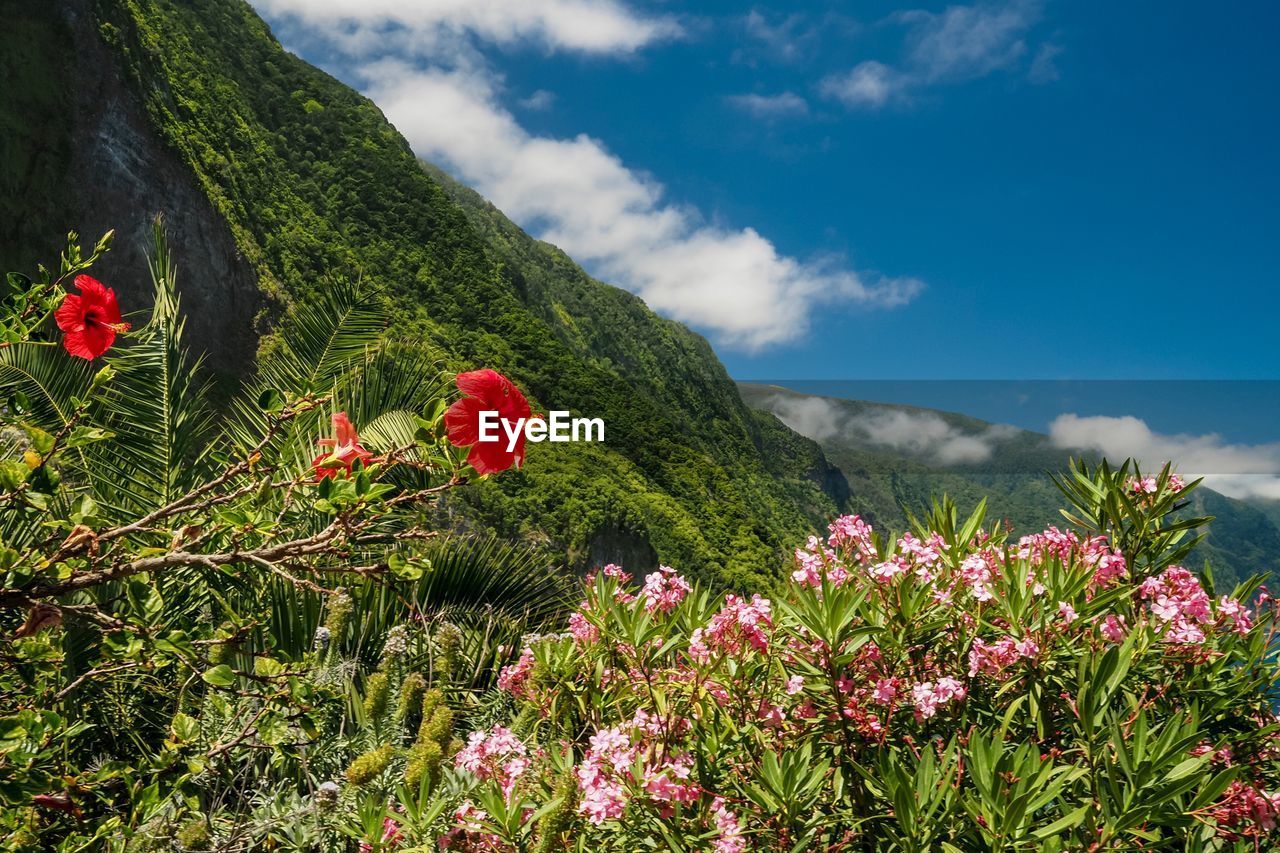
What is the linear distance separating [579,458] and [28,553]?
50.9 metres

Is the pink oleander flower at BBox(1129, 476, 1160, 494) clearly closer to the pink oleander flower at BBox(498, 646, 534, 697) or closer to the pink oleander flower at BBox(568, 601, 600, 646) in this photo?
the pink oleander flower at BBox(568, 601, 600, 646)

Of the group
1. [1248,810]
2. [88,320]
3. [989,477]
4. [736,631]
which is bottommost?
[1248,810]

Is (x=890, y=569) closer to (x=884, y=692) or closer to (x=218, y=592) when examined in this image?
(x=884, y=692)

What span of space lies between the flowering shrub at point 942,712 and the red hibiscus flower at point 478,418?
63 cm

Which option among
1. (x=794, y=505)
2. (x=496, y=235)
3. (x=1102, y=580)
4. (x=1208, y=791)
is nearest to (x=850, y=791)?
(x=1208, y=791)

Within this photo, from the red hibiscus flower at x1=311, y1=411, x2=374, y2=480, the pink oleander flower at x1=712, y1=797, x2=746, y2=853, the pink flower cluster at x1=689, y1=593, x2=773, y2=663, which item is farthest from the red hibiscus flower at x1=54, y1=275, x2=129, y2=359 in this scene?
the pink oleander flower at x1=712, y1=797, x2=746, y2=853

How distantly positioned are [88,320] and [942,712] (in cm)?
217

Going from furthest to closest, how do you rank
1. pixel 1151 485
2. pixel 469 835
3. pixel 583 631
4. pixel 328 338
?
pixel 328 338 → pixel 583 631 → pixel 1151 485 → pixel 469 835

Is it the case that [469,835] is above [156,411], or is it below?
below

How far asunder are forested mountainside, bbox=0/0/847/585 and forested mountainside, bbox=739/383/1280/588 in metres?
6.97

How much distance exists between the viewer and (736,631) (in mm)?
2170

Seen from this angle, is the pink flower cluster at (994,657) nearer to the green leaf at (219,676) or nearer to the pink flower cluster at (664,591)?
the pink flower cluster at (664,591)

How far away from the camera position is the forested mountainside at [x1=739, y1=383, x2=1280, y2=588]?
2439mm

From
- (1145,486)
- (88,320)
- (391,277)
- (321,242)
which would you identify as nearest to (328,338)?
(88,320)
